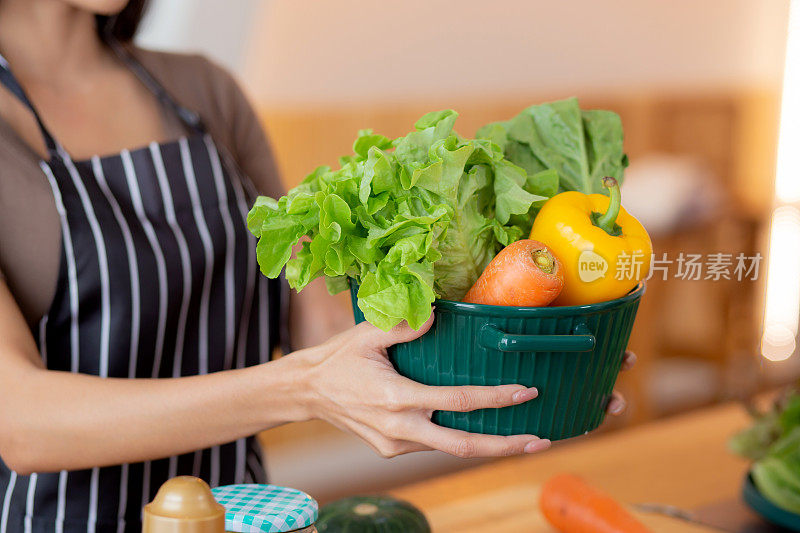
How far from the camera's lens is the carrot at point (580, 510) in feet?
3.43

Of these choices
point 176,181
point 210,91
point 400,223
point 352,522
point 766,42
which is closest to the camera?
point 400,223


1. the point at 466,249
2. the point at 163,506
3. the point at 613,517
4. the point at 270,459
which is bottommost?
the point at 270,459

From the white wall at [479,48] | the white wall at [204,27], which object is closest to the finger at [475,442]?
→ the white wall at [204,27]

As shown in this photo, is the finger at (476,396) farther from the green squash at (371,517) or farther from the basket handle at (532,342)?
the green squash at (371,517)

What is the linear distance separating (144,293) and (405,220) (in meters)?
0.53

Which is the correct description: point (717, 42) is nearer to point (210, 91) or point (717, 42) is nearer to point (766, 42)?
point (766, 42)

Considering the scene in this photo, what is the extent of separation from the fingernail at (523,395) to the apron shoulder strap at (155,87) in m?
0.74

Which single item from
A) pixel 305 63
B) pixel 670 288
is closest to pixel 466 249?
pixel 305 63

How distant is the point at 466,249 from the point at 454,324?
7 cm

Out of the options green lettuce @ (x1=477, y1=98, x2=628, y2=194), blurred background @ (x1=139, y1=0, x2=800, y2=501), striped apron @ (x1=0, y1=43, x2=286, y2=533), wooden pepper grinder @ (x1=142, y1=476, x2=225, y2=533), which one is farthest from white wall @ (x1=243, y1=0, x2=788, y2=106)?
wooden pepper grinder @ (x1=142, y1=476, x2=225, y2=533)

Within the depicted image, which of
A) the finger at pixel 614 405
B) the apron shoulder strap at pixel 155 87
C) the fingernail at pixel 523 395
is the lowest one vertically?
the finger at pixel 614 405

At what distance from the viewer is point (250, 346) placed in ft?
4.24

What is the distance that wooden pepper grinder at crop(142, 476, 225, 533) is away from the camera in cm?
57

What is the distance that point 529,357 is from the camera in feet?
2.41
